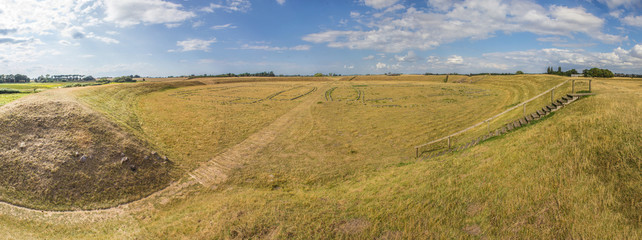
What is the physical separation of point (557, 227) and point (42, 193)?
19.0 metres

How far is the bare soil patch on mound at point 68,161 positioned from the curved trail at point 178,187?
1.22 feet

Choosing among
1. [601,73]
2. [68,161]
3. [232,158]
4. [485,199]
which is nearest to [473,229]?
[485,199]

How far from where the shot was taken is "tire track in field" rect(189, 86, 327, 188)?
13914mm

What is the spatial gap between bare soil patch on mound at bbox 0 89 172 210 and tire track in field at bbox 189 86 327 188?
190 centimetres

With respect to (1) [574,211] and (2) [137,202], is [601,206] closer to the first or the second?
(1) [574,211]

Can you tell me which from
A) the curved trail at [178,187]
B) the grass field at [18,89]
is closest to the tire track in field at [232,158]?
the curved trail at [178,187]

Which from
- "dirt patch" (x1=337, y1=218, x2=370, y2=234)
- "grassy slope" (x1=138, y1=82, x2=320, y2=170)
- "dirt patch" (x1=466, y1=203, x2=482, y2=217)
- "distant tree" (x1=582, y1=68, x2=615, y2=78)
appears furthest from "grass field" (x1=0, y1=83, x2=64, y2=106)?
"distant tree" (x1=582, y1=68, x2=615, y2=78)

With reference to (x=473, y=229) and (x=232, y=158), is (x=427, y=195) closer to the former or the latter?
(x=473, y=229)

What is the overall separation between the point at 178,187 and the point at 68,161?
5582mm

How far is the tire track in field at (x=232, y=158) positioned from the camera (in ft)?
45.6

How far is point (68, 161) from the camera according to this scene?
12680 mm

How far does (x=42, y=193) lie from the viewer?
11.0m

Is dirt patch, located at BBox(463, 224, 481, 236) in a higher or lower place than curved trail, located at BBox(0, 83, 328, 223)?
higher

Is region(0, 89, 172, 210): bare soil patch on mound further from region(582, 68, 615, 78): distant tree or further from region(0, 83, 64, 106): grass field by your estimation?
region(582, 68, 615, 78): distant tree
